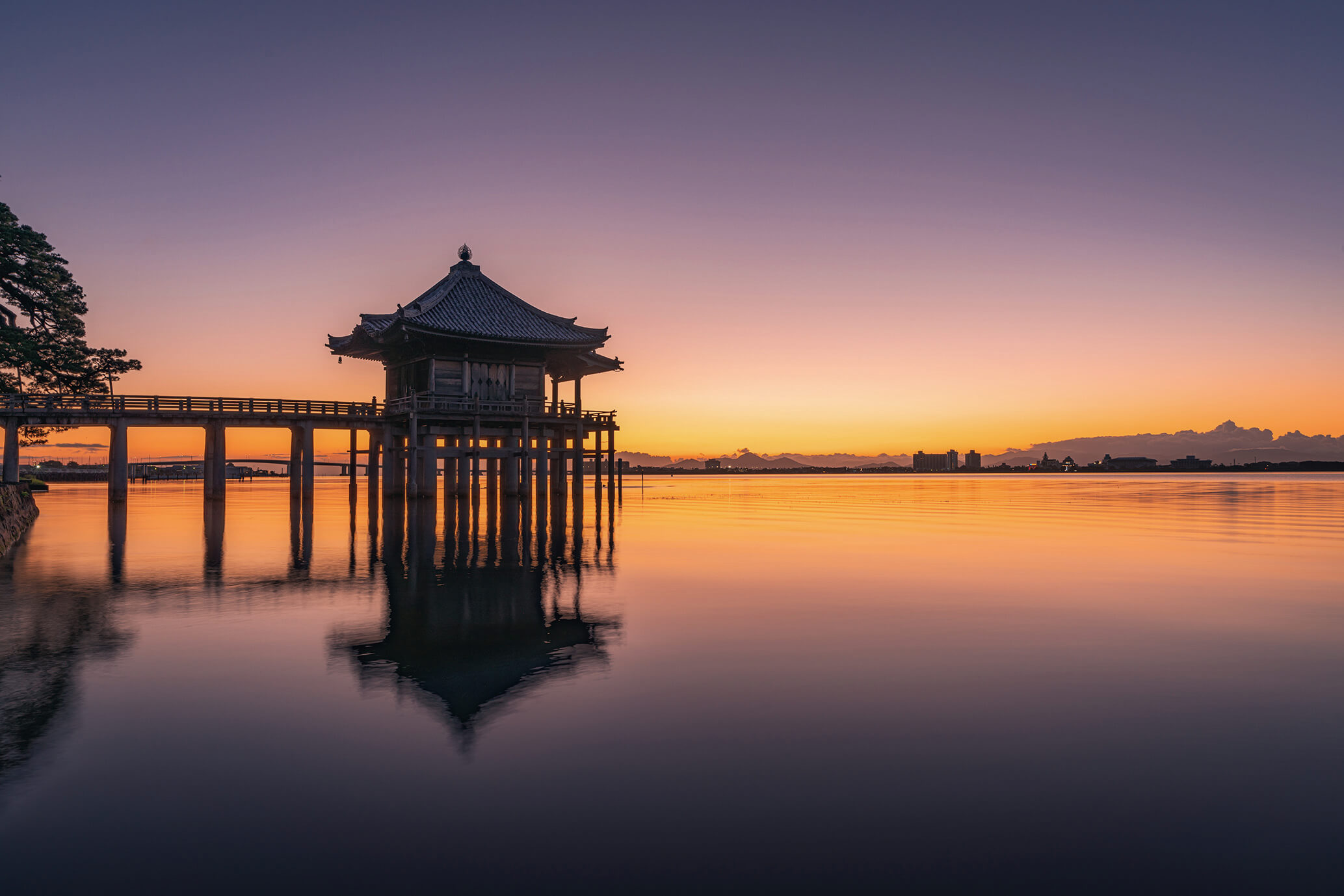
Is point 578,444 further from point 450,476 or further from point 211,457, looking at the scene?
point 211,457

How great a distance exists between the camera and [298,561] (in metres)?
20.6

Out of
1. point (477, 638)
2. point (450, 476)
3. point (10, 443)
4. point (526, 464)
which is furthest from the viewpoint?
point (450, 476)

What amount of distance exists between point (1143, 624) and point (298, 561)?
19.7 metres

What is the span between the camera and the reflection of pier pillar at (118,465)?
3706 centimetres

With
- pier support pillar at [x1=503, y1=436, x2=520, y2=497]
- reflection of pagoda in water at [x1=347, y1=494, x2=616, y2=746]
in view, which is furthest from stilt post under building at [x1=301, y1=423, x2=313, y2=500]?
reflection of pagoda in water at [x1=347, y1=494, x2=616, y2=746]

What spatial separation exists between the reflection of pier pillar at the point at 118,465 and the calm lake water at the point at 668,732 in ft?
78.2

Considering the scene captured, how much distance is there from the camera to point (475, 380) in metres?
41.2

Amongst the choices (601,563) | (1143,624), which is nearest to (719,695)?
(1143,624)

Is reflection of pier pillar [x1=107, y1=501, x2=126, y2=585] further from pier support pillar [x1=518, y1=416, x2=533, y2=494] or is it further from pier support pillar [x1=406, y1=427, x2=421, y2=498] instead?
pier support pillar [x1=518, y1=416, x2=533, y2=494]

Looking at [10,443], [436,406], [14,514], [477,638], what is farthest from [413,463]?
[477,638]

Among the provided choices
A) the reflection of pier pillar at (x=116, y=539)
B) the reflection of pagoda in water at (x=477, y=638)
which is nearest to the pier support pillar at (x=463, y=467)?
the reflection of pier pillar at (x=116, y=539)

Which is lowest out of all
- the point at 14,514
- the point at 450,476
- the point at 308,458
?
the point at 14,514

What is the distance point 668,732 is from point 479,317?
37100mm

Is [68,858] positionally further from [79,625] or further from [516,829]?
[79,625]
